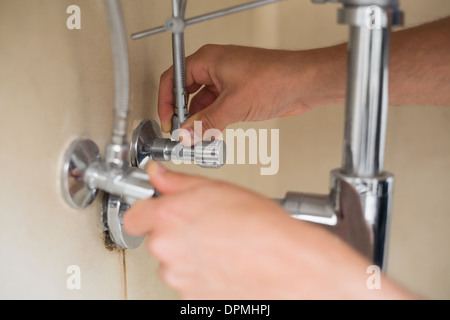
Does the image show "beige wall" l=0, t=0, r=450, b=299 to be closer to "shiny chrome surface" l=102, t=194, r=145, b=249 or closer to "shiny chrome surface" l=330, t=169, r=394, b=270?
"shiny chrome surface" l=102, t=194, r=145, b=249

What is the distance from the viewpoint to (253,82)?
527 millimetres

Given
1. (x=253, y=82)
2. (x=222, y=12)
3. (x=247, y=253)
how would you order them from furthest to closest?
(x=253, y=82) → (x=222, y=12) → (x=247, y=253)

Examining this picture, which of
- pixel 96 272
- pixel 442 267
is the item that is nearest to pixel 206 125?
pixel 96 272

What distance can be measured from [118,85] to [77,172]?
3.1 inches

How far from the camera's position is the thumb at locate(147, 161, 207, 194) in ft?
1.06

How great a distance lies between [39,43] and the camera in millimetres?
352

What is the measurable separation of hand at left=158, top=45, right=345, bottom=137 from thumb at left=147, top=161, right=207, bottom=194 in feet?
0.54

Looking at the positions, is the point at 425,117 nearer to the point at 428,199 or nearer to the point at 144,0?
the point at 428,199

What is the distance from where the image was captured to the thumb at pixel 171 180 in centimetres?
32

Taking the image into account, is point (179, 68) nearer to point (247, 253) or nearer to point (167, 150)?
point (167, 150)

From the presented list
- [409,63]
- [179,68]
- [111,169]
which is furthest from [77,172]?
[409,63]

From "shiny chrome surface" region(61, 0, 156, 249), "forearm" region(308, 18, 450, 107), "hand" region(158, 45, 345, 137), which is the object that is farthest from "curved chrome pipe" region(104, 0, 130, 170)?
"forearm" region(308, 18, 450, 107)

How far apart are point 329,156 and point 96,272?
19.9 inches
